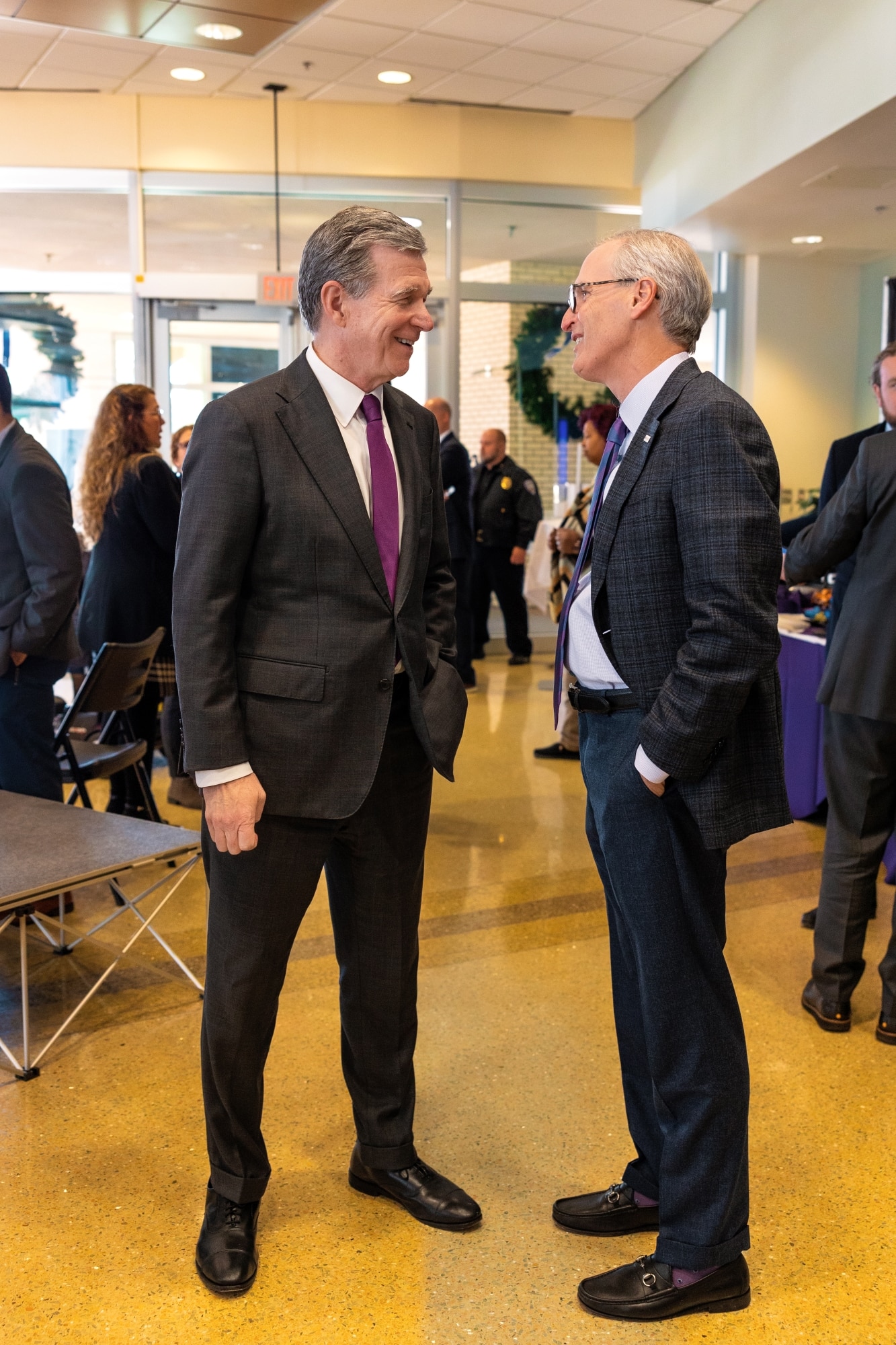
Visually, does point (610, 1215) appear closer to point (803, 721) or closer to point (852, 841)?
point (852, 841)

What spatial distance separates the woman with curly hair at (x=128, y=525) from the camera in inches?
173

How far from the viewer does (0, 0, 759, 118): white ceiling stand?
6883mm

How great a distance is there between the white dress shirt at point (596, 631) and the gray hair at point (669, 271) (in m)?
0.06

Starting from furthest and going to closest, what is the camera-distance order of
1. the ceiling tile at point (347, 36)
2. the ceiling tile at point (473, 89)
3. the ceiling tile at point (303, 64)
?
1. the ceiling tile at point (473, 89)
2. the ceiling tile at point (303, 64)
3. the ceiling tile at point (347, 36)

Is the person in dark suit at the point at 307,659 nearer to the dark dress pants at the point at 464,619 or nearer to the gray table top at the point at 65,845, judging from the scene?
the gray table top at the point at 65,845

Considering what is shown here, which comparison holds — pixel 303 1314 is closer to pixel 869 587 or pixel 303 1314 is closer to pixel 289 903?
pixel 289 903

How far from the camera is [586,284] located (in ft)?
5.87

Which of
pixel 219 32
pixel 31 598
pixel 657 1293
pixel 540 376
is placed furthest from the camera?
pixel 540 376

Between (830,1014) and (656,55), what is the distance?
6.77m

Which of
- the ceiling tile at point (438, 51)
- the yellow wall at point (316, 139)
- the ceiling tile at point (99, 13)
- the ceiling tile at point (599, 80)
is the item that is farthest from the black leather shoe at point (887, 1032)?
the yellow wall at point (316, 139)

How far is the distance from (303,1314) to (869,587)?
207 cm

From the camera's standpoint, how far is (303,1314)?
6.29 feet

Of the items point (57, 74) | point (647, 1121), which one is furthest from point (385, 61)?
point (647, 1121)

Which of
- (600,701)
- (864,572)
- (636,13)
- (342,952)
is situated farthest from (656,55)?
(342,952)
